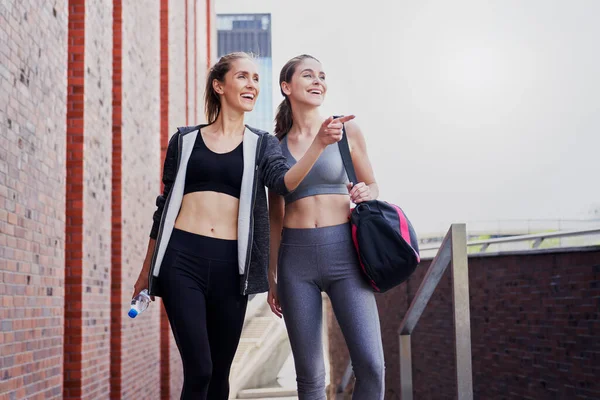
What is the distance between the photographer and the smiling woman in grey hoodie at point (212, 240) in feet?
10.6

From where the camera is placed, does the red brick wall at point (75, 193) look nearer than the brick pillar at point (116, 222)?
Yes

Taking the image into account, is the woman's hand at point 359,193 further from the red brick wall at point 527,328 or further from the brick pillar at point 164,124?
the brick pillar at point 164,124

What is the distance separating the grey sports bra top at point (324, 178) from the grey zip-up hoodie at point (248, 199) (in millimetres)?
164

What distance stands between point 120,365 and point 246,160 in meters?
4.71

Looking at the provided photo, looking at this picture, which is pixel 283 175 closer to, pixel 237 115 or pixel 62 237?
pixel 237 115

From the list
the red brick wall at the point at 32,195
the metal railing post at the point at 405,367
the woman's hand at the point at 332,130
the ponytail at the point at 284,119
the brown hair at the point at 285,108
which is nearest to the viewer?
the woman's hand at the point at 332,130

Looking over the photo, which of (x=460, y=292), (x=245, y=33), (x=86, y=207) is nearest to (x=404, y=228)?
(x=460, y=292)

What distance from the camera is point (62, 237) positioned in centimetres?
540

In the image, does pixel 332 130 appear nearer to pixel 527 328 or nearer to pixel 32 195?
pixel 32 195

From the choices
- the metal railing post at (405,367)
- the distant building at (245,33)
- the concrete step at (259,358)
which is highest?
the distant building at (245,33)

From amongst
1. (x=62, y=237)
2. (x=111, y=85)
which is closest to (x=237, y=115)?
(x=62, y=237)

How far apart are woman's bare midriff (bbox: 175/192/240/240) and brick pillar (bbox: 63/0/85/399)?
9.07 feet

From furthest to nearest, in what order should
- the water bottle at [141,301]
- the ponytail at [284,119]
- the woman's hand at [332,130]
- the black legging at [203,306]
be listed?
1. the ponytail at [284,119]
2. the water bottle at [141,301]
3. the black legging at [203,306]
4. the woman's hand at [332,130]

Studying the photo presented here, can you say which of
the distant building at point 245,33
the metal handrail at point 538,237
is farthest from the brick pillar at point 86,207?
the distant building at point 245,33
